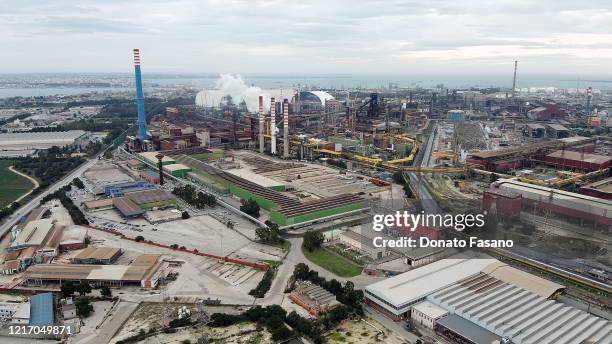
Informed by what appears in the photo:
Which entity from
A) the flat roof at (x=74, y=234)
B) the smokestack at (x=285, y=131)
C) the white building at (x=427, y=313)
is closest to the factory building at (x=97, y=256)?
the flat roof at (x=74, y=234)

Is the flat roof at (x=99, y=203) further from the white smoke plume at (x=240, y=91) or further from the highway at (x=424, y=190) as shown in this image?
the white smoke plume at (x=240, y=91)

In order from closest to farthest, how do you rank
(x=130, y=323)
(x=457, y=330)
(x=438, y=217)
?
(x=457, y=330) < (x=130, y=323) < (x=438, y=217)

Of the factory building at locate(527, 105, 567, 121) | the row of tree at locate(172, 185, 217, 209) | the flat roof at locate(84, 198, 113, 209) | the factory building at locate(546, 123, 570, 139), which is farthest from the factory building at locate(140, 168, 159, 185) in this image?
the factory building at locate(527, 105, 567, 121)

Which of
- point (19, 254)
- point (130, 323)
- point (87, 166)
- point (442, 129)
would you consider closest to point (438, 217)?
point (130, 323)

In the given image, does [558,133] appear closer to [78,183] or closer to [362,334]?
[362,334]

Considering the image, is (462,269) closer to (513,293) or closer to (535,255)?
(513,293)

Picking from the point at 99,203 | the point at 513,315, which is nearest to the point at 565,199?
the point at 513,315

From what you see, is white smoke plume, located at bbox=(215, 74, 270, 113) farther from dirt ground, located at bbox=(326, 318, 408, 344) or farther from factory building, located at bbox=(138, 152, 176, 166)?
dirt ground, located at bbox=(326, 318, 408, 344)
